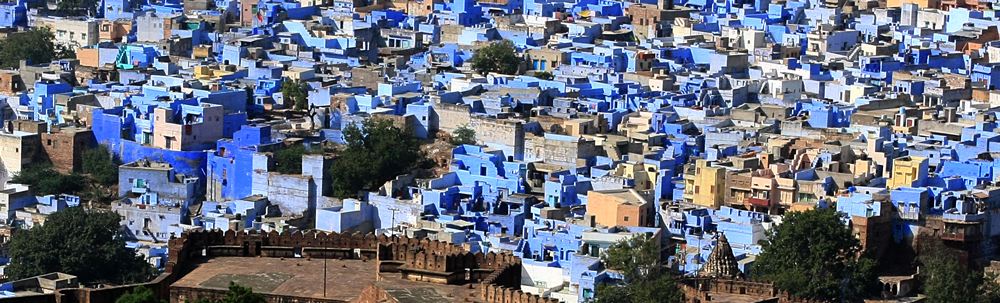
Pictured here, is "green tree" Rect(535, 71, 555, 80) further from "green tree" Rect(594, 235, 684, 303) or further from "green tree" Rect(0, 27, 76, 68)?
"green tree" Rect(594, 235, 684, 303)

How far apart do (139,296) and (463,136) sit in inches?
746

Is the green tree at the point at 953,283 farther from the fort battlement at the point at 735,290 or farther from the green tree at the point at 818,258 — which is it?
the fort battlement at the point at 735,290

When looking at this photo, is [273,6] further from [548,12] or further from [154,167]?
[154,167]

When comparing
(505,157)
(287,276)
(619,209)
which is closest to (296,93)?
(505,157)

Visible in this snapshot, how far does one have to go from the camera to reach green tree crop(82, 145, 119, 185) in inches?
1674

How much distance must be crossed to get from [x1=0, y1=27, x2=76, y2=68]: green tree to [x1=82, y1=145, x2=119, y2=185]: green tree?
376 inches

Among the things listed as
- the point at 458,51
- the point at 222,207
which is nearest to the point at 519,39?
the point at 458,51

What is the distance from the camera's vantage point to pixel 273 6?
Answer: 59.0m

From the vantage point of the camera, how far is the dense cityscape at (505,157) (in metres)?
31.2

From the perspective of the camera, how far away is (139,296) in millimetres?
24297

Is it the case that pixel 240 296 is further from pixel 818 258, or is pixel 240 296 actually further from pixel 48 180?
pixel 48 180

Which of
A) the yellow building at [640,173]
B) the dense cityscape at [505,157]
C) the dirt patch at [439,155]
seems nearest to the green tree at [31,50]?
the dense cityscape at [505,157]

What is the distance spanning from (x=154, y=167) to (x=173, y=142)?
34.6 inches

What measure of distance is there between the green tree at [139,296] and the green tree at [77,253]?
11.6m
